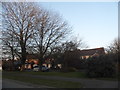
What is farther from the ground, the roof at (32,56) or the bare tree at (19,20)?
the bare tree at (19,20)

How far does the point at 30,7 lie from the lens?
36.8 meters

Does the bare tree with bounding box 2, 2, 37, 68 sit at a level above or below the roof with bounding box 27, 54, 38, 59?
above

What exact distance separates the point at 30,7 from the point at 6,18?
4.83 meters

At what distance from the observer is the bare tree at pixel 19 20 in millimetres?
36781

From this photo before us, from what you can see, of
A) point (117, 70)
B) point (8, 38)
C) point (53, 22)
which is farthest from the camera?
point (53, 22)

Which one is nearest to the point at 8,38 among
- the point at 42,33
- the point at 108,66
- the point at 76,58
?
the point at 42,33

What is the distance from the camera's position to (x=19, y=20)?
3738cm

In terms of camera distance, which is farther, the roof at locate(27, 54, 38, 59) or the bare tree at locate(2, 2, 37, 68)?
the roof at locate(27, 54, 38, 59)

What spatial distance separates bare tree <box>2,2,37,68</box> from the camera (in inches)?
1448

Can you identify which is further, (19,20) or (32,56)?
(32,56)

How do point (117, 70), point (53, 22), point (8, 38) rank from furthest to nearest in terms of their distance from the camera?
point (53, 22) → point (8, 38) → point (117, 70)

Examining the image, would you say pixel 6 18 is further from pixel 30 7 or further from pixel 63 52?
pixel 63 52

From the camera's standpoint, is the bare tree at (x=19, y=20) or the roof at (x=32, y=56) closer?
the bare tree at (x=19, y=20)

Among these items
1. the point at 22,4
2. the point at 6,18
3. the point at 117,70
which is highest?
the point at 22,4
